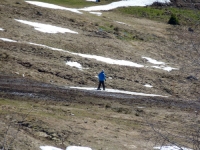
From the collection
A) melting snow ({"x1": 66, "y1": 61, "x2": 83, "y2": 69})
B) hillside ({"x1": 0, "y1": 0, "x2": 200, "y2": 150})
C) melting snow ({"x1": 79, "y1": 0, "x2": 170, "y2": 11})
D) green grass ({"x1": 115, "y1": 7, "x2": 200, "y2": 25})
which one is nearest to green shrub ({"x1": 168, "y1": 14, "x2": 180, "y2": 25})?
green grass ({"x1": 115, "y1": 7, "x2": 200, "y2": 25})

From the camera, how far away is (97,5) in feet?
208

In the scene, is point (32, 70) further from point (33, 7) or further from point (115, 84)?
point (33, 7)

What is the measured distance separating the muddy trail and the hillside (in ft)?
0.17

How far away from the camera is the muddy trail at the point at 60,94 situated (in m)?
24.5

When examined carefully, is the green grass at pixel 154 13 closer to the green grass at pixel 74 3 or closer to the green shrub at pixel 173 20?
the green shrub at pixel 173 20

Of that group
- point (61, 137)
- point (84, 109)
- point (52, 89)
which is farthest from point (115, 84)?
point (61, 137)

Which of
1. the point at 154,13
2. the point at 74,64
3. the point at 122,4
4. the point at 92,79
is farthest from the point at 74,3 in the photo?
the point at 92,79

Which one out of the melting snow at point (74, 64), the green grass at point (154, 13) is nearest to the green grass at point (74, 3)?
the green grass at point (154, 13)

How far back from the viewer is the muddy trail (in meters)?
24.5

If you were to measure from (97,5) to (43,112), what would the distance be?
143 feet

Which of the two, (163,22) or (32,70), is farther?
(163,22)

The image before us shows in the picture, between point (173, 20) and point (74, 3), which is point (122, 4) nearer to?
point (74, 3)

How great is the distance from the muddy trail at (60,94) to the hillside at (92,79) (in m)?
0.05

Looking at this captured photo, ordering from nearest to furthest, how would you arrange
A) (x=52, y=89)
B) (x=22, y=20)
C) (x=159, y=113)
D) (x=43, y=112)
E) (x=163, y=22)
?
(x=43, y=112) < (x=159, y=113) < (x=52, y=89) < (x=22, y=20) < (x=163, y=22)
